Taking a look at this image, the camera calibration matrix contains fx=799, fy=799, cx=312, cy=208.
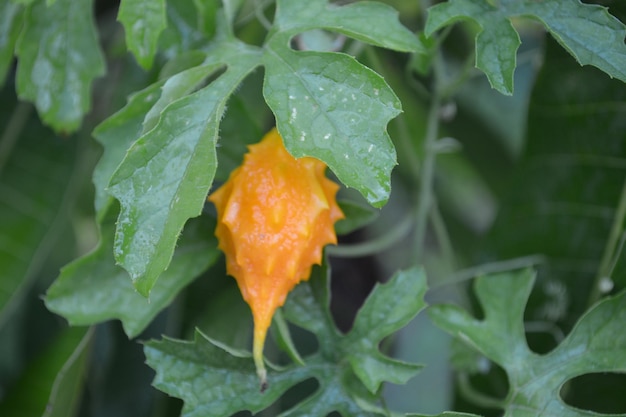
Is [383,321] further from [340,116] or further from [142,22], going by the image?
[142,22]

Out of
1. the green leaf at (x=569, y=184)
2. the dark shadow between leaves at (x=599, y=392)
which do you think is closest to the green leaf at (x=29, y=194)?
the green leaf at (x=569, y=184)

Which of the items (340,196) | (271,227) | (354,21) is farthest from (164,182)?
(340,196)

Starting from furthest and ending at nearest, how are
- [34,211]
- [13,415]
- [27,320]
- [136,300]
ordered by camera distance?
1. [27,320]
2. [34,211]
3. [13,415]
4. [136,300]

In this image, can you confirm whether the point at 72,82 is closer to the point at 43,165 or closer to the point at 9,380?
the point at 43,165

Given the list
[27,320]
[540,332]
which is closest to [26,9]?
[27,320]

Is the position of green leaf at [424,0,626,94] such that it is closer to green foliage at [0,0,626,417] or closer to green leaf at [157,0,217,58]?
green foliage at [0,0,626,417]

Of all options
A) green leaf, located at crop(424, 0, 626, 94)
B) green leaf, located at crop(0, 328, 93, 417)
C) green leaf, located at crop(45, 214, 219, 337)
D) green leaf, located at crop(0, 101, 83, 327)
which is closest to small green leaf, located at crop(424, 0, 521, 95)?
green leaf, located at crop(424, 0, 626, 94)
